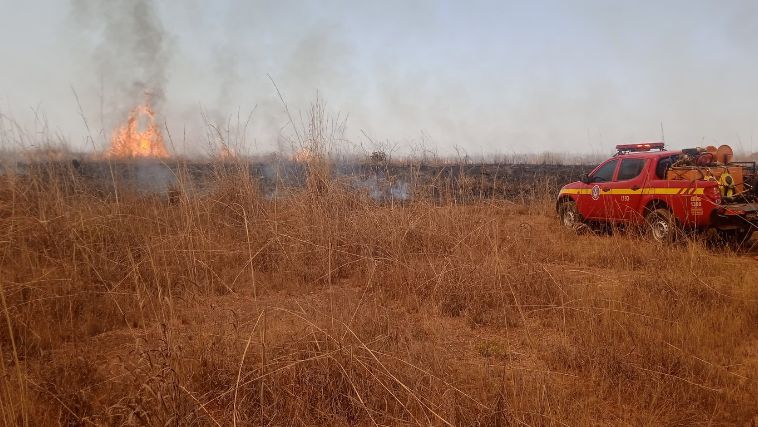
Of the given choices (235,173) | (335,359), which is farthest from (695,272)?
(235,173)

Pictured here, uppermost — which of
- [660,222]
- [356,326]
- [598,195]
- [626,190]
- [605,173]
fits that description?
[605,173]

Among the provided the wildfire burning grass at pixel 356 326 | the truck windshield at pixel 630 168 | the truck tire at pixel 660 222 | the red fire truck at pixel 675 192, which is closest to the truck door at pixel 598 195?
the red fire truck at pixel 675 192

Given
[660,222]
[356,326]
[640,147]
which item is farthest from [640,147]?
[356,326]

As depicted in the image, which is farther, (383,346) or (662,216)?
(662,216)

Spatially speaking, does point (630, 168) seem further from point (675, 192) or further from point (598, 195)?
point (675, 192)

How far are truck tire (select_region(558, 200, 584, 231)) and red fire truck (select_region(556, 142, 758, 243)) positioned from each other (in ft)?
1.60

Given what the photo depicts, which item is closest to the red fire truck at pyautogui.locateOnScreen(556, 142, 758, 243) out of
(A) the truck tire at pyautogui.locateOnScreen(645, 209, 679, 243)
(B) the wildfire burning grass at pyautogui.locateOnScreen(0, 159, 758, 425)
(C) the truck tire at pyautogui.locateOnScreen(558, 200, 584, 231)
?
(A) the truck tire at pyautogui.locateOnScreen(645, 209, 679, 243)

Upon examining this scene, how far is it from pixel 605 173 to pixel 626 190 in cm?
85

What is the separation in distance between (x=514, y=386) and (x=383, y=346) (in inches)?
36.5

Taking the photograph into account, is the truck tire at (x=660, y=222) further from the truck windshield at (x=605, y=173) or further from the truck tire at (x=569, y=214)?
the truck tire at (x=569, y=214)

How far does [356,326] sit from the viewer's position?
338 cm

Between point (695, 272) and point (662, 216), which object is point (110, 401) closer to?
point (695, 272)

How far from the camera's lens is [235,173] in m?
7.34

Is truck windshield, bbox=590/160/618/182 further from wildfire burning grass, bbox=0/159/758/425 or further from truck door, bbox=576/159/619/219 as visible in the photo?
wildfire burning grass, bbox=0/159/758/425
